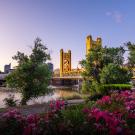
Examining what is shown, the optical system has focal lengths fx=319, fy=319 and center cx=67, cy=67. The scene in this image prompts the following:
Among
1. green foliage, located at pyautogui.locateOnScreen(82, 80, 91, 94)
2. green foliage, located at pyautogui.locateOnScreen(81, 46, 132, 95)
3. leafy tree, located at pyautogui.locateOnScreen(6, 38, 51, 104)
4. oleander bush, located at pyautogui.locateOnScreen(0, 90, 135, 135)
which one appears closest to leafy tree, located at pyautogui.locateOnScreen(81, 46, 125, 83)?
green foliage, located at pyautogui.locateOnScreen(81, 46, 132, 95)

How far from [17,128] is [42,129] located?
2.62 ft

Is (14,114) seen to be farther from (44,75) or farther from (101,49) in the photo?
(101,49)

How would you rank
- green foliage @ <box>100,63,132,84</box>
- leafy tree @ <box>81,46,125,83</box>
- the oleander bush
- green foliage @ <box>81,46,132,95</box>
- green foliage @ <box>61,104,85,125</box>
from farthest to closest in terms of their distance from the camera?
leafy tree @ <box>81,46,125,83</box> < green foliage @ <box>81,46,132,95</box> < green foliage @ <box>100,63,132,84</box> < green foliage @ <box>61,104,85,125</box> < the oleander bush

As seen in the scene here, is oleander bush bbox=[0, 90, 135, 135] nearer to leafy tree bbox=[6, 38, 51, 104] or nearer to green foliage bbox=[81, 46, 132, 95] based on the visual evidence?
leafy tree bbox=[6, 38, 51, 104]

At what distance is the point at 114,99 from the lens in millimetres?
14703

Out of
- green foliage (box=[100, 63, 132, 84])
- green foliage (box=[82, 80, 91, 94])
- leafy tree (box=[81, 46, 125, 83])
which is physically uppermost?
leafy tree (box=[81, 46, 125, 83])

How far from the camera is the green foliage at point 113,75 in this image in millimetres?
36031

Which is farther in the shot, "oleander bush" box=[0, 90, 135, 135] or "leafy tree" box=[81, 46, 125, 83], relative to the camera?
"leafy tree" box=[81, 46, 125, 83]

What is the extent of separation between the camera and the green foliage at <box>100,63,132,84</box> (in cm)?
3603

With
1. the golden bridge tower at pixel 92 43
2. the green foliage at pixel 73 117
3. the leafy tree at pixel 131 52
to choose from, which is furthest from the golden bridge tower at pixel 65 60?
the green foliage at pixel 73 117

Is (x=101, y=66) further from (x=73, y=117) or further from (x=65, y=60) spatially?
(x=65, y=60)

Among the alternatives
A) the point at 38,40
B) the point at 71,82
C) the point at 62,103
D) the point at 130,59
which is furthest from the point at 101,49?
the point at 71,82

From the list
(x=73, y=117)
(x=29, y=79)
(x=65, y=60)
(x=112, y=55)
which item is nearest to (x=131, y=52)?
(x=112, y=55)

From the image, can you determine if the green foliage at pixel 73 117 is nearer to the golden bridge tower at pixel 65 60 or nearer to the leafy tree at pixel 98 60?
the leafy tree at pixel 98 60
